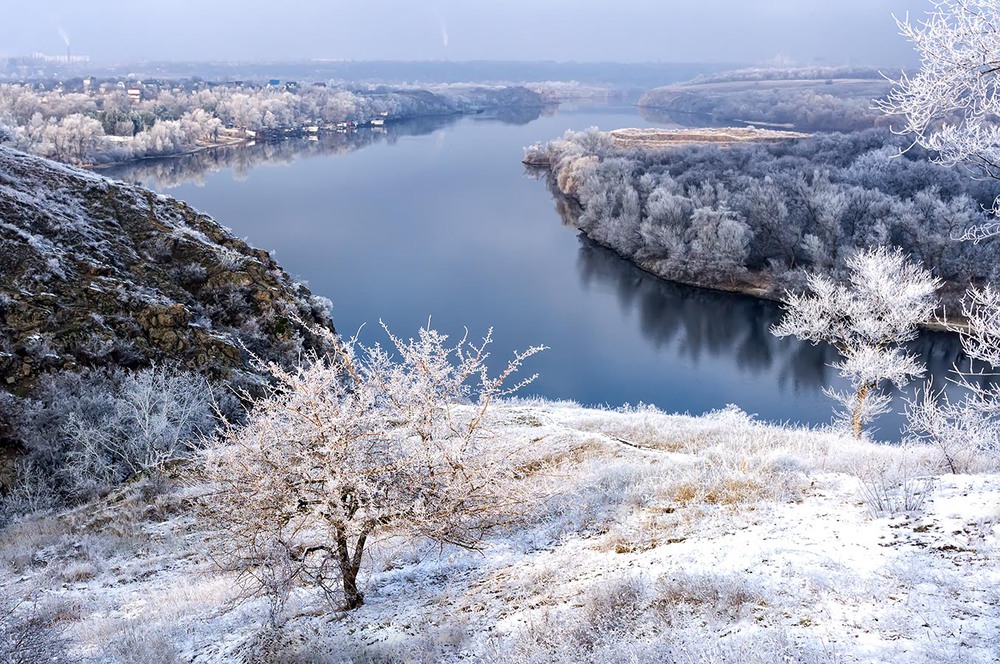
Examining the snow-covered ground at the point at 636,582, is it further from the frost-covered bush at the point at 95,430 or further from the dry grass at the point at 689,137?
the dry grass at the point at 689,137

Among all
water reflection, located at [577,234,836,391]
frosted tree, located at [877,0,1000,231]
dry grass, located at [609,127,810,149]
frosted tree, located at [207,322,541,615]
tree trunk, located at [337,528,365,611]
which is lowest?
water reflection, located at [577,234,836,391]

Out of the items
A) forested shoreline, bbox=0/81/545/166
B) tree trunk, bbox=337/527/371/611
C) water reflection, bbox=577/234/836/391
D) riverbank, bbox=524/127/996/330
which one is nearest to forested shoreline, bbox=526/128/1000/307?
riverbank, bbox=524/127/996/330

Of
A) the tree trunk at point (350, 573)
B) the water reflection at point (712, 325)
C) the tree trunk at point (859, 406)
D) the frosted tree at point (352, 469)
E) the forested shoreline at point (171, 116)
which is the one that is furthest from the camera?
the forested shoreline at point (171, 116)

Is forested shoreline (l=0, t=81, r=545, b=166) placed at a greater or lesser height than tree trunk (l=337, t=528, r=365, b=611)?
greater

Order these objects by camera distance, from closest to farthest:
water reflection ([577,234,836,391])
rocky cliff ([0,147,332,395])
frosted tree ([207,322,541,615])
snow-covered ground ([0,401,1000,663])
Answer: snow-covered ground ([0,401,1000,663]) < frosted tree ([207,322,541,615]) < rocky cliff ([0,147,332,395]) < water reflection ([577,234,836,391])

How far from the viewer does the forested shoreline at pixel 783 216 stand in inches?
1282

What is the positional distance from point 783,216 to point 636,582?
34.4 metres

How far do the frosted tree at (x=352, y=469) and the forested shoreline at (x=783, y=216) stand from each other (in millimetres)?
27199

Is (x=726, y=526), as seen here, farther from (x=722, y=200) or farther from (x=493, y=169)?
(x=493, y=169)

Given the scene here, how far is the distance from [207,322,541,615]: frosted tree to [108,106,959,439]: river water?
686 inches

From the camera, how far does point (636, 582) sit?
209 inches

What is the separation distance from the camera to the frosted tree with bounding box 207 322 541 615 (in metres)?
5.52

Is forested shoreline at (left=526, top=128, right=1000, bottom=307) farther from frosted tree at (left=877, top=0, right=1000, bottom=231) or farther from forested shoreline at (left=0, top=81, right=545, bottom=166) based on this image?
forested shoreline at (left=0, top=81, right=545, bottom=166)

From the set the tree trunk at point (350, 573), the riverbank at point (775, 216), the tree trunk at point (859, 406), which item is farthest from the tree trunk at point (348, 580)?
the riverbank at point (775, 216)
